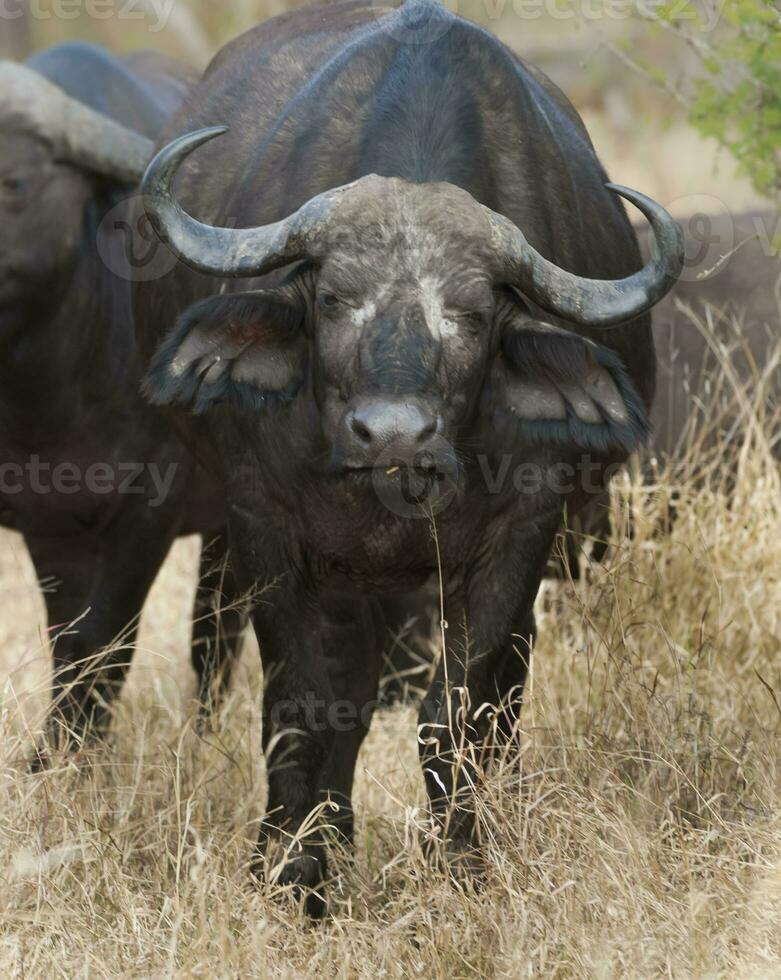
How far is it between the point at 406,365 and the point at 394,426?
0.16m

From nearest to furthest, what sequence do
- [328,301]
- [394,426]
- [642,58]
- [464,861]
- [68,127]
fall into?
1. [394,426]
2. [328,301]
3. [464,861]
4. [68,127]
5. [642,58]

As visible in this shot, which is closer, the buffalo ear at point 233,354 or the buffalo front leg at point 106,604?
the buffalo ear at point 233,354

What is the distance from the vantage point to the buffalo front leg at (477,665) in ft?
13.0

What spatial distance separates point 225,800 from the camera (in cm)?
446

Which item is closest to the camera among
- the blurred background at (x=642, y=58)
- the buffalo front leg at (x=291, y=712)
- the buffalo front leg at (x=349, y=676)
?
the buffalo front leg at (x=291, y=712)

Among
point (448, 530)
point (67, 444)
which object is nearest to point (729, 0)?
point (448, 530)

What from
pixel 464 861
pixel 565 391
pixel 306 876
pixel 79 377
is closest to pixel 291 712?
pixel 306 876

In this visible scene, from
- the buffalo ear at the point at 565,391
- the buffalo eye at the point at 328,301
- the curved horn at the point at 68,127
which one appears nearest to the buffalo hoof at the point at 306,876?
the buffalo ear at the point at 565,391

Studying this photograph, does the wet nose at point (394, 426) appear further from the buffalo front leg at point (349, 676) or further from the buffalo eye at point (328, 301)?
the buffalo front leg at point (349, 676)

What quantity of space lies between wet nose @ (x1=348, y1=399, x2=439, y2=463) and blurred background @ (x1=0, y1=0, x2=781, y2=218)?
123 cm

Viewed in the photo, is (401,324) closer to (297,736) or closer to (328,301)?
(328,301)

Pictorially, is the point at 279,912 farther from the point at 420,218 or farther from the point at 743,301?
the point at 743,301

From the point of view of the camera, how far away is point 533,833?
3648 millimetres

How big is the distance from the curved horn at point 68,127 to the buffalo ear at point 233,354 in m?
1.52
